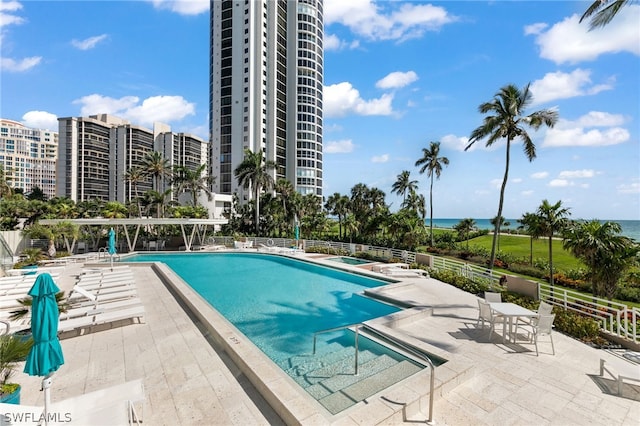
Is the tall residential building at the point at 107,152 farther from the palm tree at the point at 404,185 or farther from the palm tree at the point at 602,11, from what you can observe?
the palm tree at the point at 602,11

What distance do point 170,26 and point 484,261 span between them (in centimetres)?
2885

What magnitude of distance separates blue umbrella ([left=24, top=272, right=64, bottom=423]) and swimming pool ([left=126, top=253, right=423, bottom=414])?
3.61 meters

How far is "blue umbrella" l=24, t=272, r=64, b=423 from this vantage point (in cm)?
363

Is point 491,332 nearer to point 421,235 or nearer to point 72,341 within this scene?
point 72,341

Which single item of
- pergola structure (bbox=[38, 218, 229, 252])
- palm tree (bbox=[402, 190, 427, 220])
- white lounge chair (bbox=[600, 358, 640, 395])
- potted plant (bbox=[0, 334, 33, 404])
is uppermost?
palm tree (bbox=[402, 190, 427, 220])

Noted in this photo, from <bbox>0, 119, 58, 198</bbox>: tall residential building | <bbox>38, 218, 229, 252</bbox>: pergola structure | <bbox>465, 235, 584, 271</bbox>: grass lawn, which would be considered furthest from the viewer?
<bbox>0, 119, 58, 198</bbox>: tall residential building

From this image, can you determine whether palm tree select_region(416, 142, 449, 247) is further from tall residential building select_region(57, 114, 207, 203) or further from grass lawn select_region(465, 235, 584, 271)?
tall residential building select_region(57, 114, 207, 203)

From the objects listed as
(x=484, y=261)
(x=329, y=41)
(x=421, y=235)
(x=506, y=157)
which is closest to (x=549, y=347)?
(x=506, y=157)

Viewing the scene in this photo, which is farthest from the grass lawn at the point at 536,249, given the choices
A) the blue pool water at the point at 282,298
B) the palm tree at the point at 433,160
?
the blue pool water at the point at 282,298

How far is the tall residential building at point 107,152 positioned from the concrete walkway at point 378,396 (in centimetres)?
8925

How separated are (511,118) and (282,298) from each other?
14863 mm

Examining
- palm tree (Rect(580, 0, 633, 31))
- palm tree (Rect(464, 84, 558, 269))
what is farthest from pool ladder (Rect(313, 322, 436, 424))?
palm tree (Rect(464, 84, 558, 269))

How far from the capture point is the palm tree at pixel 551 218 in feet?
50.2

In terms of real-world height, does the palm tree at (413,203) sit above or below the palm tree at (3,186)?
below
